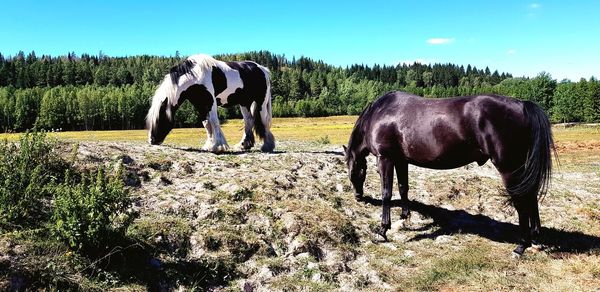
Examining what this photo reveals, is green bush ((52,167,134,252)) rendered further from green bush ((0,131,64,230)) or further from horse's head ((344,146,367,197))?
horse's head ((344,146,367,197))

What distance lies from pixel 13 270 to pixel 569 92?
112 m

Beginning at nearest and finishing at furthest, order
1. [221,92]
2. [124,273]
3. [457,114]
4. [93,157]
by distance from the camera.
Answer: [124,273]
[457,114]
[93,157]
[221,92]

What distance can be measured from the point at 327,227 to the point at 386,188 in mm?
1412

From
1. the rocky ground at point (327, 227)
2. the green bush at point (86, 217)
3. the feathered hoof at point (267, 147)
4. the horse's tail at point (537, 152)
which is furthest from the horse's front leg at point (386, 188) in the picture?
the feathered hoof at point (267, 147)

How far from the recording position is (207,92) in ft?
35.3

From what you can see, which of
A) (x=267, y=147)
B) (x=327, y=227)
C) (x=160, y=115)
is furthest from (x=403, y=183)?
(x=160, y=115)

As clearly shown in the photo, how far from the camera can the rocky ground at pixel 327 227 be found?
6133mm

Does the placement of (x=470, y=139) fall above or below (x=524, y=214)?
above

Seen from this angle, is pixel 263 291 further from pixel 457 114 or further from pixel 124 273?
pixel 457 114

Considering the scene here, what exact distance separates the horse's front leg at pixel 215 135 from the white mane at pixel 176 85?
89cm

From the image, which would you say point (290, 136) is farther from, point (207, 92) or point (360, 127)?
point (360, 127)

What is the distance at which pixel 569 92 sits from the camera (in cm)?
9562

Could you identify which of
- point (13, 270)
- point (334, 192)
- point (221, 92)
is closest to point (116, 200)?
point (13, 270)

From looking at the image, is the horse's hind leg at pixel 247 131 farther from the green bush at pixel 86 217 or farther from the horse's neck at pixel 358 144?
the green bush at pixel 86 217
